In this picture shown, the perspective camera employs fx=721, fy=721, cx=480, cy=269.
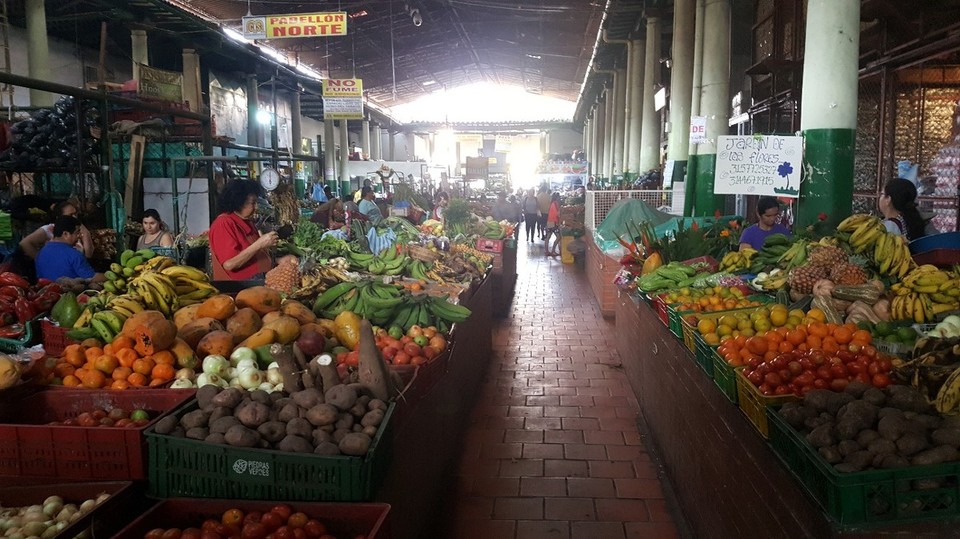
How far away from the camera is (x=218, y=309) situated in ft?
12.6

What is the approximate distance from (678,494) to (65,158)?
8107 mm

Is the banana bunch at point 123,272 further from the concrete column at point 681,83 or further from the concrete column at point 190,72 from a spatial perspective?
the concrete column at point 190,72

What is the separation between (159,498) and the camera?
2.44 meters

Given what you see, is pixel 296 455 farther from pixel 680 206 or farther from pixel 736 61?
pixel 736 61

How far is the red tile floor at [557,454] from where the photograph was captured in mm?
3819

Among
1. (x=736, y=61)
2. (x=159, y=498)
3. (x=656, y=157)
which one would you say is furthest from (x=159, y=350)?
(x=656, y=157)

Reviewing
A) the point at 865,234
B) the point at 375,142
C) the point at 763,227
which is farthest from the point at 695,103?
the point at 375,142

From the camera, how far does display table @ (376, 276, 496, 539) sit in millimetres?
2898

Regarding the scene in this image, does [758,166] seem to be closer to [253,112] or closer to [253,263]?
[253,263]

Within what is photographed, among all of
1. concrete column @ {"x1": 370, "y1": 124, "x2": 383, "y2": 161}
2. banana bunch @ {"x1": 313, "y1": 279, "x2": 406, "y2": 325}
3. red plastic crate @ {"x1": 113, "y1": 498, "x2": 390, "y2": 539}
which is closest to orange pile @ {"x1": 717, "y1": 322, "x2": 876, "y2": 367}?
red plastic crate @ {"x1": 113, "y1": 498, "x2": 390, "y2": 539}

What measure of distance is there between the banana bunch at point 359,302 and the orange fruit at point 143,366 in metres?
1.30

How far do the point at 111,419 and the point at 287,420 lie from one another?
0.79 metres

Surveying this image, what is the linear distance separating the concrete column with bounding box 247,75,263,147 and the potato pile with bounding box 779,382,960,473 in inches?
847

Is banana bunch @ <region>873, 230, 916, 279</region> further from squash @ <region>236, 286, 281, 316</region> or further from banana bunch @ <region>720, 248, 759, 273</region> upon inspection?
squash @ <region>236, 286, 281, 316</region>
